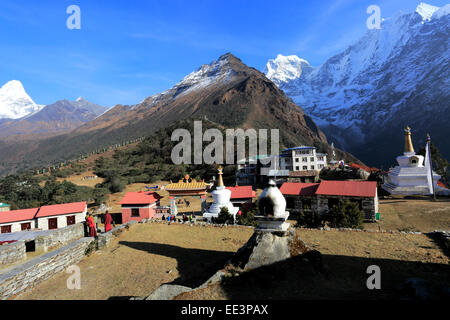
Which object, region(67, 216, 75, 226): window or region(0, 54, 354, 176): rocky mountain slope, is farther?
region(0, 54, 354, 176): rocky mountain slope

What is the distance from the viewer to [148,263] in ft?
32.2

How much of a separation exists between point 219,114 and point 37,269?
327ft

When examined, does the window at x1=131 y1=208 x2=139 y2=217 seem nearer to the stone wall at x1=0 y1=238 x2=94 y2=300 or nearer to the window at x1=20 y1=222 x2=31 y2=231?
the window at x1=20 y1=222 x2=31 y2=231

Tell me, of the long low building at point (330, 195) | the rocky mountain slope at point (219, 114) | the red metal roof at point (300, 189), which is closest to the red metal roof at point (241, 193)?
the red metal roof at point (300, 189)

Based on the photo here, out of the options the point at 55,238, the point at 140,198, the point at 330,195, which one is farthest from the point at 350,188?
the point at 55,238

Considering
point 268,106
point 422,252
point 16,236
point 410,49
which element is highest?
point 410,49

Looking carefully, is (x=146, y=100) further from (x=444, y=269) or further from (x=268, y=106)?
(x=444, y=269)

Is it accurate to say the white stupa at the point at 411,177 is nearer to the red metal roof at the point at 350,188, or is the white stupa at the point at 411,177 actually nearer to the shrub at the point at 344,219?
the red metal roof at the point at 350,188

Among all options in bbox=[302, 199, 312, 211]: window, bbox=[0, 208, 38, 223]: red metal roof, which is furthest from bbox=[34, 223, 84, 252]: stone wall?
bbox=[302, 199, 312, 211]: window

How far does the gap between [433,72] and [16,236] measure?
18899 cm

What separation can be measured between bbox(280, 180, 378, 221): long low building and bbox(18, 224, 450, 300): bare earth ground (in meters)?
7.73

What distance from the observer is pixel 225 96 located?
117062 mm

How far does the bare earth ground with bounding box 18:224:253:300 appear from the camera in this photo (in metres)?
8.07
